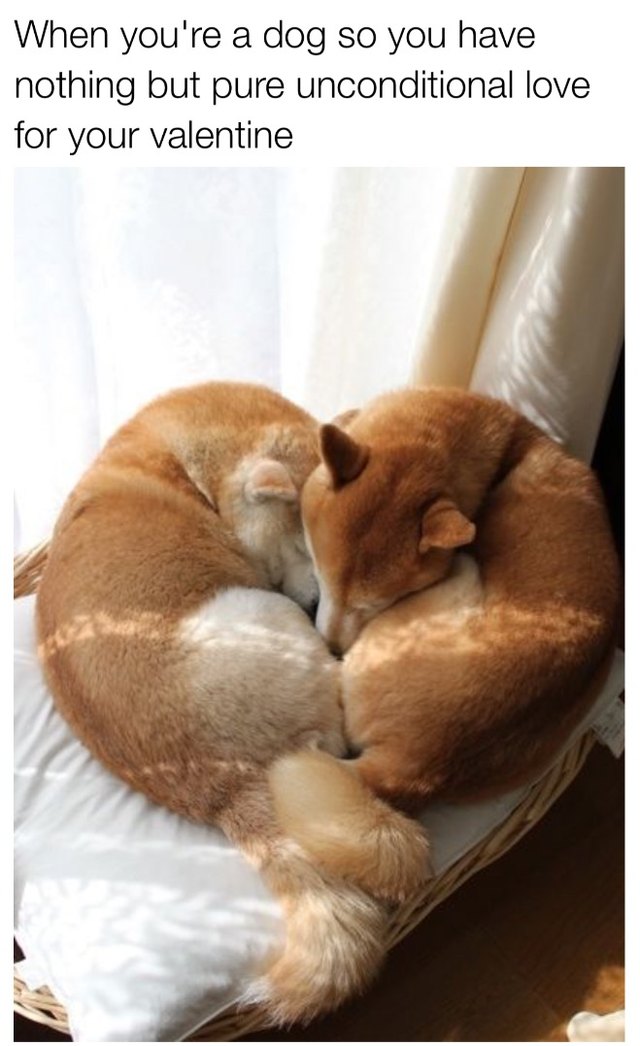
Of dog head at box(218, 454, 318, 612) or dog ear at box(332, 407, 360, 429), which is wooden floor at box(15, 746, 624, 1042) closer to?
dog head at box(218, 454, 318, 612)

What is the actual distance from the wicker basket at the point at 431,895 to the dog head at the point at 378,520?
1.10 ft

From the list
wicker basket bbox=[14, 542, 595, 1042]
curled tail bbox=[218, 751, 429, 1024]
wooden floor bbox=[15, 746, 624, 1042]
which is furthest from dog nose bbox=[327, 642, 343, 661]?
wooden floor bbox=[15, 746, 624, 1042]

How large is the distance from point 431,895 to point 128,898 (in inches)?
15.0

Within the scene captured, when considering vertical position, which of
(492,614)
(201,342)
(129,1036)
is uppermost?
(201,342)

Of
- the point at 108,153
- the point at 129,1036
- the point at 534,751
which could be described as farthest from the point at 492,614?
the point at 108,153

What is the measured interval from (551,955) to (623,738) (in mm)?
352

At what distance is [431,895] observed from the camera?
126 centimetres

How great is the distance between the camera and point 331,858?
44.8 inches

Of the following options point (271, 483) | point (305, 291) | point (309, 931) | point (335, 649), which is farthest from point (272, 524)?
point (309, 931)

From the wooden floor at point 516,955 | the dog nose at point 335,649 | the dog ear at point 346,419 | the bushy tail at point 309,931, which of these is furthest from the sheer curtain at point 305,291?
the bushy tail at point 309,931

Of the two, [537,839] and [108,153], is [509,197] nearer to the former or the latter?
[108,153]

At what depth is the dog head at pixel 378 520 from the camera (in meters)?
1.25

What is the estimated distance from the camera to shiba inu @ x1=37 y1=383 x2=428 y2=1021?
1.14m

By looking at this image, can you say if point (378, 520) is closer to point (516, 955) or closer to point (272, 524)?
point (272, 524)
